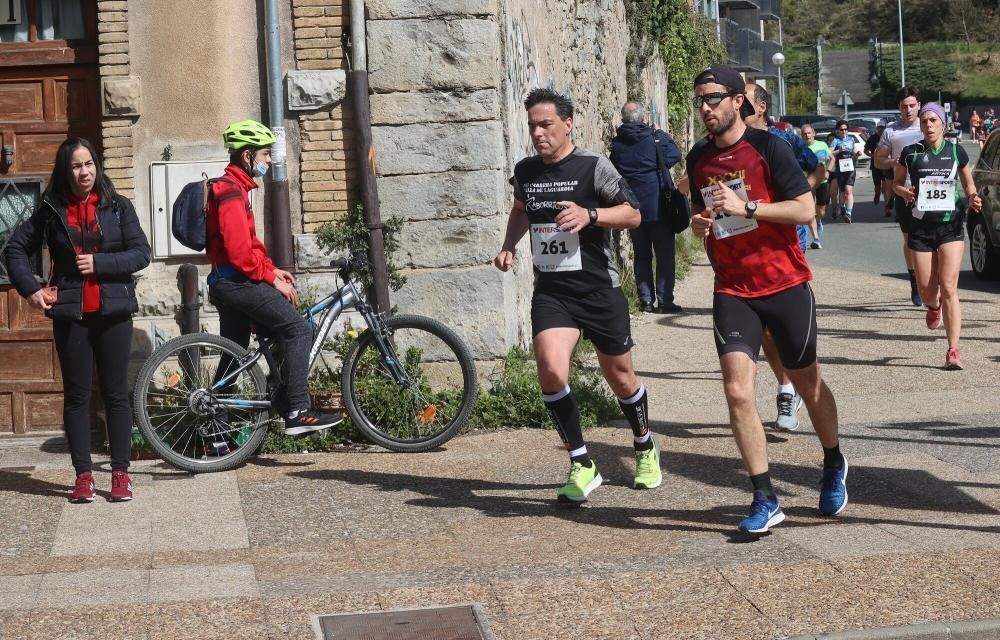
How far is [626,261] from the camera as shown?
53.5ft

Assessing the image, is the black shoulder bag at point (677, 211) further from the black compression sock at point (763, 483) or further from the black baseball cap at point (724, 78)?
the black compression sock at point (763, 483)

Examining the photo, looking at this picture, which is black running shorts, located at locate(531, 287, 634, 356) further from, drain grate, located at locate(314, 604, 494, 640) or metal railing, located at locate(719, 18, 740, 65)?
metal railing, located at locate(719, 18, 740, 65)

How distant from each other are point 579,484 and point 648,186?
752cm

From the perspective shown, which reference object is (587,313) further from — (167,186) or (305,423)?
(167,186)

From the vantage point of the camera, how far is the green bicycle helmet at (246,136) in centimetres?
780

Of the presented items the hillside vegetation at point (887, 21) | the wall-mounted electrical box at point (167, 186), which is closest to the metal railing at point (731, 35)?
the wall-mounted electrical box at point (167, 186)

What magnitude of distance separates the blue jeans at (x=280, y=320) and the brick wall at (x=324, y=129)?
4.16 feet

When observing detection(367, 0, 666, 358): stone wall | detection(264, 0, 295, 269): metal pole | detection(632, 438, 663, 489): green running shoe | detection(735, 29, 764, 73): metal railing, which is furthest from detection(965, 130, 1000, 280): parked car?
detection(735, 29, 764, 73): metal railing

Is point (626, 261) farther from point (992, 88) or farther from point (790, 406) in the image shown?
point (992, 88)

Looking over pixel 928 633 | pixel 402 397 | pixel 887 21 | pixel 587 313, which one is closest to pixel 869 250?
pixel 402 397

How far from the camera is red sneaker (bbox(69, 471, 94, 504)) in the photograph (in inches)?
287

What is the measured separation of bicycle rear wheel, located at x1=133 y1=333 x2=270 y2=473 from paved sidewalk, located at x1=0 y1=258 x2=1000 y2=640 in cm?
19

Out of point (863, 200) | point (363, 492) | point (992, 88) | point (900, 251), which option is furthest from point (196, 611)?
point (992, 88)

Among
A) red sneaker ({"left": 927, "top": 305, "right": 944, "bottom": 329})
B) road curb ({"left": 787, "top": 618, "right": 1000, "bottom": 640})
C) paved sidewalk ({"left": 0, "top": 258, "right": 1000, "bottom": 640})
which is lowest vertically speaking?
road curb ({"left": 787, "top": 618, "right": 1000, "bottom": 640})
